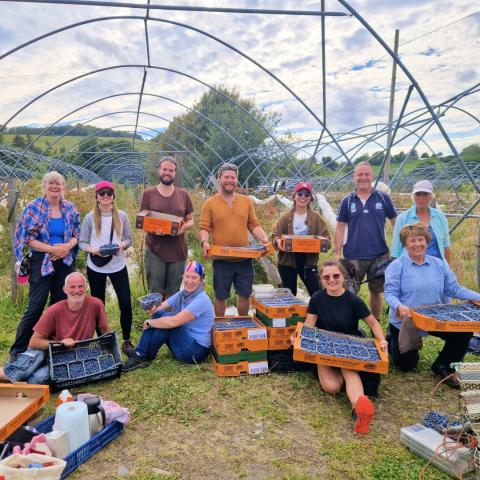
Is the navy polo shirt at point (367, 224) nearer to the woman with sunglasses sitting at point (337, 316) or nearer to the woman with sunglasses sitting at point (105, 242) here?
the woman with sunglasses sitting at point (337, 316)

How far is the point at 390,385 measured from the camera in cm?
349

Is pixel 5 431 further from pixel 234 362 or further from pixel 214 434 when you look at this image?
pixel 234 362

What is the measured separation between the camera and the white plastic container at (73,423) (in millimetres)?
2408

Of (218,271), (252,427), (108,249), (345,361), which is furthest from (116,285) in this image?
(345,361)

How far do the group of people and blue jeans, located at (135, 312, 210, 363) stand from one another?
1 cm

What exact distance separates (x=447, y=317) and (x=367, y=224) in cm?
112

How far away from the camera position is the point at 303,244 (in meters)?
3.99

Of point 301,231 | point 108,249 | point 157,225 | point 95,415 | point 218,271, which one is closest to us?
point 95,415

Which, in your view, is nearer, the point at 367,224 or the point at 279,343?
the point at 279,343

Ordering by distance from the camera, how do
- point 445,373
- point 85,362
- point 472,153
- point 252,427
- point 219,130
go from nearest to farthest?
point 252,427
point 85,362
point 445,373
point 472,153
point 219,130

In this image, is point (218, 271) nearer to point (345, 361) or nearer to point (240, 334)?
point (240, 334)

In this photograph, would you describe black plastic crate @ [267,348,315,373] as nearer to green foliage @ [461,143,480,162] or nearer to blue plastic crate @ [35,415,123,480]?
blue plastic crate @ [35,415,123,480]

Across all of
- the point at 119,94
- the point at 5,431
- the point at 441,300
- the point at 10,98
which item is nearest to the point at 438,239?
the point at 441,300

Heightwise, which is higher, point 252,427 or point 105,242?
point 105,242
